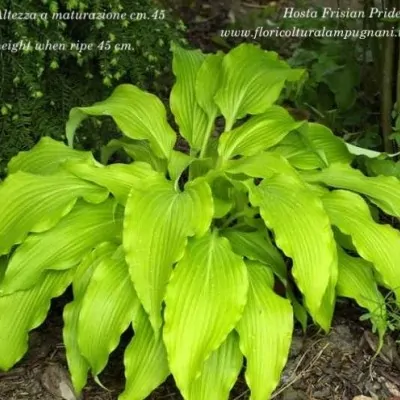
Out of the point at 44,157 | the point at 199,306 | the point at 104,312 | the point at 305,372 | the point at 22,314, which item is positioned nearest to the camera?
the point at 199,306

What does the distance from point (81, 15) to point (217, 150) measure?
2.23 feet

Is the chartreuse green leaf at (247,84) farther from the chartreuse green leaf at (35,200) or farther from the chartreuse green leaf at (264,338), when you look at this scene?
the chartreuse green leaf at (264,338)

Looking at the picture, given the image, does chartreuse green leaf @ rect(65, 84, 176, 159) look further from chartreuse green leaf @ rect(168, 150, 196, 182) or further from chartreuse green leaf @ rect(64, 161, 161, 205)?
chartreuse green leaf @ rect(64, 161, 161, 205)

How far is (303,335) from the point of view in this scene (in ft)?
8.03

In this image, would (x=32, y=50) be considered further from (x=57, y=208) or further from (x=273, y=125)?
(x=273, y=125)

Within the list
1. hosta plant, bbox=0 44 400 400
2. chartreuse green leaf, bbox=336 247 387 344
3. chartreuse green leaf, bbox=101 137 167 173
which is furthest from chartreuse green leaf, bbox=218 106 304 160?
chartreuse green leaf, bbox=336 247 387 344

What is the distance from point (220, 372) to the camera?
6.68 feet

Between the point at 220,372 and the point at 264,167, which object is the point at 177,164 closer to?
the point at 264,167

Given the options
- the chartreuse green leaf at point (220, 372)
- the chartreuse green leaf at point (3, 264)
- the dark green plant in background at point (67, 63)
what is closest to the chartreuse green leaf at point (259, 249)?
the chartreuse green leaf at point (220, 372)

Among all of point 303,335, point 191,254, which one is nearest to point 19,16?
point 191,254

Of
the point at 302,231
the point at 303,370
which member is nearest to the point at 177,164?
the point at 302,231

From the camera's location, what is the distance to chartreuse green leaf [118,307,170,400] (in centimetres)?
203

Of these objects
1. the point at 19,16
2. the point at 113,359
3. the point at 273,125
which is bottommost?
the point at 113,359

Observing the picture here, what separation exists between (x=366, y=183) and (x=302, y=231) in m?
0.43
